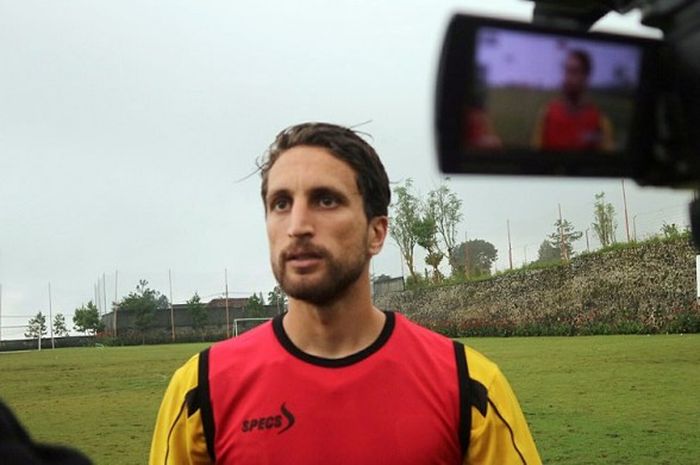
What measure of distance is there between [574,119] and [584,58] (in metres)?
0.05

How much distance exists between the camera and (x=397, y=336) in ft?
6.84

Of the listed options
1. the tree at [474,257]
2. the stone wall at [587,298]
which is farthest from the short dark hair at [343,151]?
the tree at [474,257]

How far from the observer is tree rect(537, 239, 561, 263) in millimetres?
29625

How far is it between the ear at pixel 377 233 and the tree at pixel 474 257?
33.5 m

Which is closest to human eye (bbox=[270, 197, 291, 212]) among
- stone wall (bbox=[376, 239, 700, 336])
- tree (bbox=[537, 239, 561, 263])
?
stone wall (bbox=[376, 239, 700, 336])

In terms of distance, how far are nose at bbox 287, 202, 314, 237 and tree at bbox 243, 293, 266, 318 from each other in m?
38.9

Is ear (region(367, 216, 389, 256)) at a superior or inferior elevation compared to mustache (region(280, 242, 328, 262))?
superior

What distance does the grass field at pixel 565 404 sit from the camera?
6.57m

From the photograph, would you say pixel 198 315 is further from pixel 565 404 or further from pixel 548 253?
pixel 565 404

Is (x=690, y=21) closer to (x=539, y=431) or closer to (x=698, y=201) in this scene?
(x=698, y=201)

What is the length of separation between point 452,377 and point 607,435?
5.42 metres

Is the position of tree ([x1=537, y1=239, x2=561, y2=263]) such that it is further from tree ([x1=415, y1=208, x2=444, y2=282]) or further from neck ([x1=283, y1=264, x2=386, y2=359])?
neck ([x1=283, y1=264, x2=386, y2=359])

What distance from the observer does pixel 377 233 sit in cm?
223

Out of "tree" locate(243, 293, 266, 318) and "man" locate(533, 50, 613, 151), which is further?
"tree" locate(243, 293, 266, 318)
